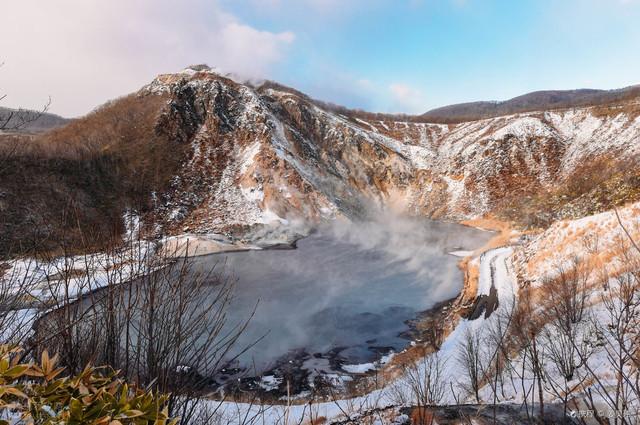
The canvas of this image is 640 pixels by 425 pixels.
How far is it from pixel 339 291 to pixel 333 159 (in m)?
41.4

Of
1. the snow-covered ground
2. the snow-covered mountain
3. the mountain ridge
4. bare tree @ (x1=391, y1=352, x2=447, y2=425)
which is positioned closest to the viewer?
the snow-covered ground

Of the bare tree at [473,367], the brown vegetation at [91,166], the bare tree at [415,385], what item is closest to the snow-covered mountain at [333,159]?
the brown vegetation at [91,166]

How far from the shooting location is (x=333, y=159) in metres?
64.4

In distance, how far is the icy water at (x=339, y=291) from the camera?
1880cm

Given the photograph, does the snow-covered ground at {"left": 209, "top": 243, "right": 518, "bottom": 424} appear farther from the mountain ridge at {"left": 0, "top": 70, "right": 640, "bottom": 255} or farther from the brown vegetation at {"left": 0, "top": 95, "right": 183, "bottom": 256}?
the brown vegetation at {"left": 0, "top": 95, "right": 183, "bottom": 256}

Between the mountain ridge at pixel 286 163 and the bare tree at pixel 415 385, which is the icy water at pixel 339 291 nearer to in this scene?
the bare tree at pixel 415 385

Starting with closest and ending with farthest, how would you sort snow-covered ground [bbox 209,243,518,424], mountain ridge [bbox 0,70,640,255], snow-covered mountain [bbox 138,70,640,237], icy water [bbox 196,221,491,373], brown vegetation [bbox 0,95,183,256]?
snow-covered ground [bbox 209,243,518,424]
icy water [bbox 196,221,491,373]
brown vegetation [bbox 0,95,183,256]
mountain ridge [bbox 0,70,640,255]
snow-covered mountain [bbox 138,70,640,237]

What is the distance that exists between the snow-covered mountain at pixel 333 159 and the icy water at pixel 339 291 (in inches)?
413

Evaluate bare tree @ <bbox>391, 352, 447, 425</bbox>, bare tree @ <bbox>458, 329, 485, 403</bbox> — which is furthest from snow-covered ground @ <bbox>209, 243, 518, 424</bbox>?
bare tree @ <bbox>458, 329, 485, 403</bbox>

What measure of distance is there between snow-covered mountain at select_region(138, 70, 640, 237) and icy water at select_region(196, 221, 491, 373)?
34.4 ft

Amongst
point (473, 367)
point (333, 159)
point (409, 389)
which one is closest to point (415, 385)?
point (473, 367)

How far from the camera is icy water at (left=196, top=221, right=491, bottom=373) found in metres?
18.8

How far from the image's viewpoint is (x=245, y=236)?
39.4 meters

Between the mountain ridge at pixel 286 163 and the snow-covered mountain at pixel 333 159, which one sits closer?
the mountain ridge at pixel 286 163
